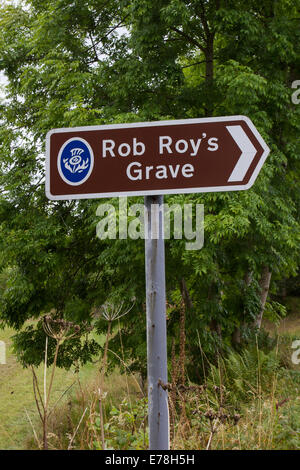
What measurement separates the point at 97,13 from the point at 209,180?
8217 mm

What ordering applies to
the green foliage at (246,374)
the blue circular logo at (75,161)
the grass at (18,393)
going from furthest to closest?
the grass at (18,393) → the green foliage at (246,374) → the blue circular logo at (75,161)

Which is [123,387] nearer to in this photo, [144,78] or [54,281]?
[54,281]

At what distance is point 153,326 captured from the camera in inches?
65.4

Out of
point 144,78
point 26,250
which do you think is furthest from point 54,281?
point 144,78

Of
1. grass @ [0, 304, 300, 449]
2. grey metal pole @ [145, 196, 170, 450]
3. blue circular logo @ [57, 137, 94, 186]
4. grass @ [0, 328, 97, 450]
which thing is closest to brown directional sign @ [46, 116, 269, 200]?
blue circular logo @ [57, 137, 94, 186]

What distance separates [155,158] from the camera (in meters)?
1.71

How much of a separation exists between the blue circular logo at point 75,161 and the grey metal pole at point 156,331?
0.88 feet

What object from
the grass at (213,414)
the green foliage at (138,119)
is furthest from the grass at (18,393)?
the green foliage at (138,119)

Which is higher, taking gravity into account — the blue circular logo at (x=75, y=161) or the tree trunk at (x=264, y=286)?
the tree trunk at (x=264, y=286)

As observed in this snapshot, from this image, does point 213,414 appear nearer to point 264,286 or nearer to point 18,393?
point 264,286

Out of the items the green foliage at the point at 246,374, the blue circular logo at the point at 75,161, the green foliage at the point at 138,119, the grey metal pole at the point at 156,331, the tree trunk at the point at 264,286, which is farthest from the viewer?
the tree trunk at the point at 264,286

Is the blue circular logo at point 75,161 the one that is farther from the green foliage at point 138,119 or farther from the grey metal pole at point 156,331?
the green foliage at point 138,119

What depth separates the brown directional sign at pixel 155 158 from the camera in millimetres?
1696

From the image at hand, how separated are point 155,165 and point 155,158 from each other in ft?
0.09
